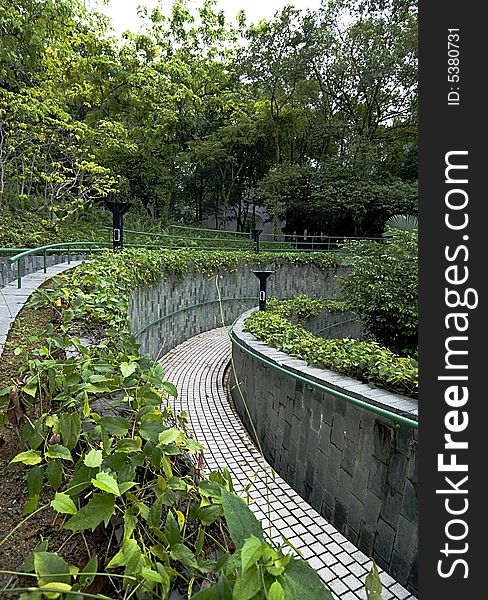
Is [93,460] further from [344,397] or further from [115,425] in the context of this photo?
[344,397]

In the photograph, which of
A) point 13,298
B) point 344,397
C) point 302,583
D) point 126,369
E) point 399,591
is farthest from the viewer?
point 13,298

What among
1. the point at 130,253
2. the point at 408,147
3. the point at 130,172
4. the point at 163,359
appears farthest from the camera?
the point at 408,147

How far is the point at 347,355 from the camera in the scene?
3678mm

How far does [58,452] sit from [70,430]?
0.08 meters

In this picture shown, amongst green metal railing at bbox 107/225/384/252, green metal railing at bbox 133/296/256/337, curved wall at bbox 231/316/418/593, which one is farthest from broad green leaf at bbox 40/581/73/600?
green metal railing at bbox 107/225/384/252

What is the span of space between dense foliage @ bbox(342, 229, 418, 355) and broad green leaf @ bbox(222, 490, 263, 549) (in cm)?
659

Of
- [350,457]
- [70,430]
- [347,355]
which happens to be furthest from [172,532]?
[347,355]

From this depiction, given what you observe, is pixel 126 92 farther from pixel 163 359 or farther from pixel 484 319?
pixel 484 319

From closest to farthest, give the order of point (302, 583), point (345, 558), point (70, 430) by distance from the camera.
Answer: point (302, 583) < point (70, 430) < point (345, 558)

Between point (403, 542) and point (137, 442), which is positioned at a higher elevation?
point (137, 442)

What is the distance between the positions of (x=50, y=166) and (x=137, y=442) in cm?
1076

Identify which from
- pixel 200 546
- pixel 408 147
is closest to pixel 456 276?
pixel 200 546

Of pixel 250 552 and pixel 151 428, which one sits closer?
pixel 250 552

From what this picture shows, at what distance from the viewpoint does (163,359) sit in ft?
26.3
